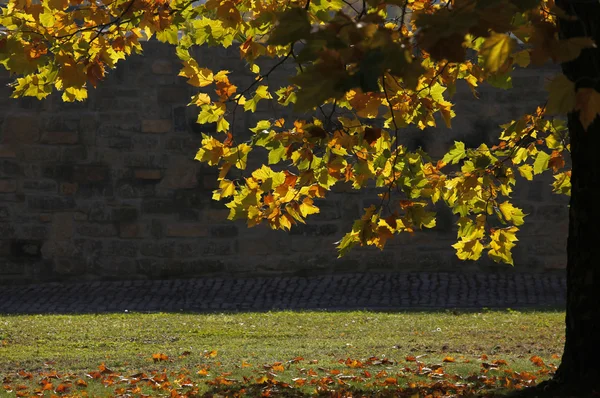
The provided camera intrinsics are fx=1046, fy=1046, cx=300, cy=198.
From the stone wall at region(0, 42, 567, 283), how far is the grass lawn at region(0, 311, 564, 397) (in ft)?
6.97

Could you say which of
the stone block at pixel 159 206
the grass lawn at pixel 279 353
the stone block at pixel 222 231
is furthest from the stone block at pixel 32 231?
the grass lawn at pixel 279 353

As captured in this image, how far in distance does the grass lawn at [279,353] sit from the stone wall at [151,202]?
83.7 inches

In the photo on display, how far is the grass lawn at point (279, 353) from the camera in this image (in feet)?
18.5

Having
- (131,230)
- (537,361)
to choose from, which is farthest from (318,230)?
(537,361)

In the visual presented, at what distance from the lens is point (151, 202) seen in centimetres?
1153

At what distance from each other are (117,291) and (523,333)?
4594 millimetres

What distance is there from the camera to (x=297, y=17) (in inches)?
109

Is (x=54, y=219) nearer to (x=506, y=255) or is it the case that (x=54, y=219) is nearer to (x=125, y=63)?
(x=125, y=63)

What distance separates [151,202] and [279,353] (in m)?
4.65

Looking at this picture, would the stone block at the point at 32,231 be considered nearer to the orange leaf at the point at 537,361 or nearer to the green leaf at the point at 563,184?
the orange leaf at the point at 537,361

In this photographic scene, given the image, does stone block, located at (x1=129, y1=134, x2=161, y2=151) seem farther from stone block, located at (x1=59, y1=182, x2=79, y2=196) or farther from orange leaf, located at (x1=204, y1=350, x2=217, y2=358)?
orange leaf, located at (x1=204, y1=350, x2=217, y2=358)

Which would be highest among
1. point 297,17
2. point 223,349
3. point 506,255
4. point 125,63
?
point 125,63

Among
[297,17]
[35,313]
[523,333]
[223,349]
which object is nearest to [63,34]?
[297,17]

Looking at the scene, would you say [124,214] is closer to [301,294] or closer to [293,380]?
[301,294]
